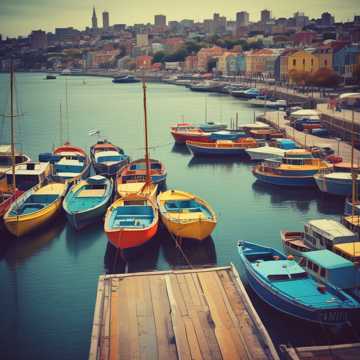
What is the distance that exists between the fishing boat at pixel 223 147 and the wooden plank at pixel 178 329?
25.2 meters

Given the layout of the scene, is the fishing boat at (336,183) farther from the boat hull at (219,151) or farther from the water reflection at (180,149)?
the water reflection at (180,149)

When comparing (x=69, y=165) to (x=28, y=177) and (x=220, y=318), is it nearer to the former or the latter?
(x=28, y=177)

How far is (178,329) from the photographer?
1007 centimetres

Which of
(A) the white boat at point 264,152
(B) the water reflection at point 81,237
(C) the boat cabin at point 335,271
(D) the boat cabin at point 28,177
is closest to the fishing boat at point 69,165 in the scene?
(D) the boat cabin at point 28,177

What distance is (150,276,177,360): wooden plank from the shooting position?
9499 millimetres

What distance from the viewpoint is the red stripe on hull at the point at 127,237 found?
17.0 m

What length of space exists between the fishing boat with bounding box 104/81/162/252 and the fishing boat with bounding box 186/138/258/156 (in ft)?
49.2

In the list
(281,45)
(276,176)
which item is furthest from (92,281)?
(281,45)

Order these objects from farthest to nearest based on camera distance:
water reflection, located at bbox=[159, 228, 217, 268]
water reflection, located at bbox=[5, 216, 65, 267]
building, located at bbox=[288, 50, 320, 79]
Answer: building, located at bbox=[288, 50, 320, 79] < water reflection, located at bbox=[5, 216, 65, 267] < water reflection, located at bbox=[159, 228, 217, 268]

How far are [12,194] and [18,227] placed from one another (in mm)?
2674

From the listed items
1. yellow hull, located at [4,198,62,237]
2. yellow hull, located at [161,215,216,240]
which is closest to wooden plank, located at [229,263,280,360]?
yellow hull, located at [161,215,216,240]

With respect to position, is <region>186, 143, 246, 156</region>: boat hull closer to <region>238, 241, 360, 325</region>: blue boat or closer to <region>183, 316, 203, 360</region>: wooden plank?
<region>238, 241, 360, 325</region>: blue boat

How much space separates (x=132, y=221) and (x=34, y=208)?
462 centimetres

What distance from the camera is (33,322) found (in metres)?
14.2
